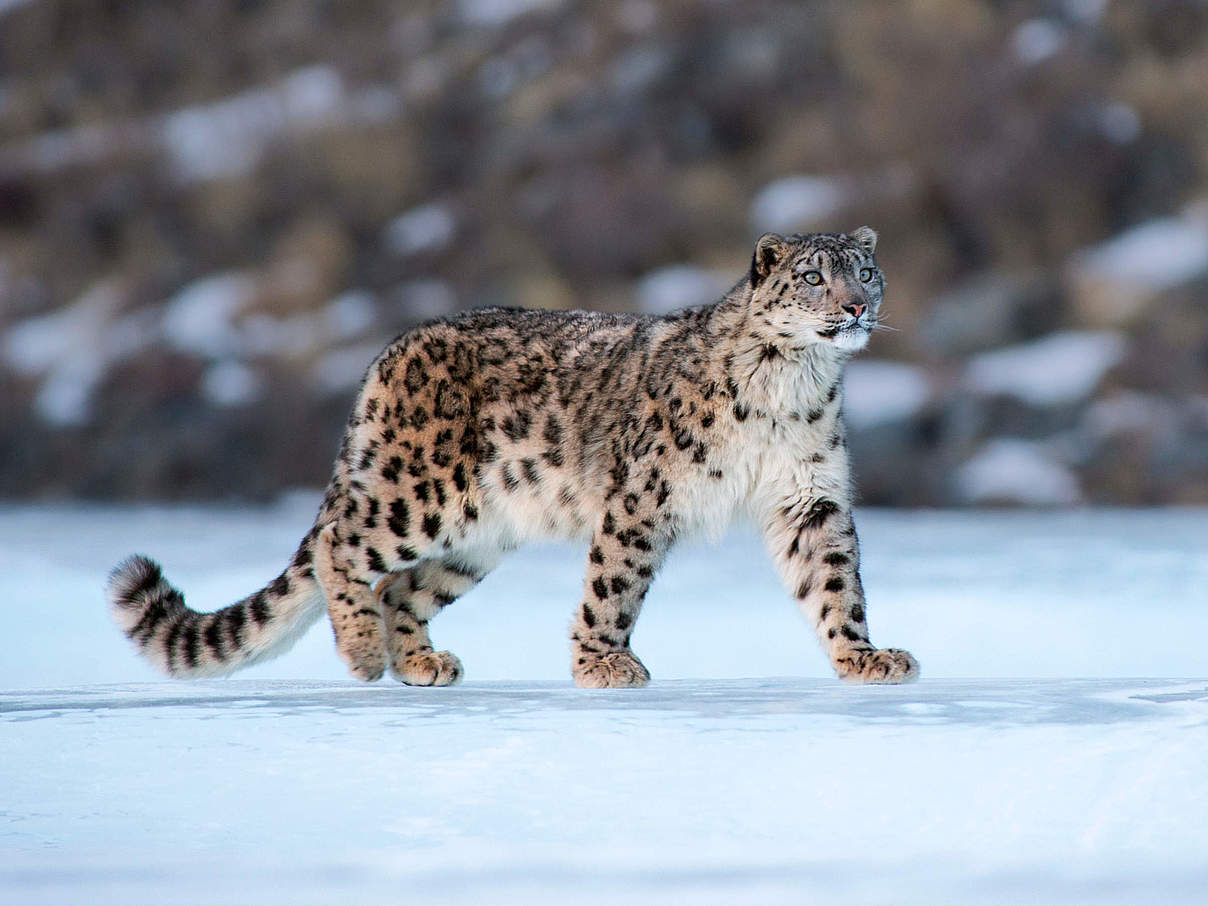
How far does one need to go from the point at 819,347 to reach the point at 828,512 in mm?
488

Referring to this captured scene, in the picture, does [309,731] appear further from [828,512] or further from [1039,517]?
[1039,517]

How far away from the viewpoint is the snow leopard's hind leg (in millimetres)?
5883

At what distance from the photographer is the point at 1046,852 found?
11.8 ft

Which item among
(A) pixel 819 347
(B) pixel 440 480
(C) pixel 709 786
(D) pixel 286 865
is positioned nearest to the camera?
(D) pixel 286 865

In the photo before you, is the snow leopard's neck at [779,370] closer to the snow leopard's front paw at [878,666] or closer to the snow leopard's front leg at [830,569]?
the snow leopard's front leg at [830,569]

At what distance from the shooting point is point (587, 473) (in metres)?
5.54

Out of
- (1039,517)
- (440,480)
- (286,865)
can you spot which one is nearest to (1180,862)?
(286,865)

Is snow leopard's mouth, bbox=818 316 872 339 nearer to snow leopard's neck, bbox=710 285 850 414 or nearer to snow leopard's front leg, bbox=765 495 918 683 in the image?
snow leopard's neck, bbox=710 285 850 414

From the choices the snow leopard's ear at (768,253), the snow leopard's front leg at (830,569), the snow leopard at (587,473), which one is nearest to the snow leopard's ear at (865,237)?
the snow leopard at (587,473)

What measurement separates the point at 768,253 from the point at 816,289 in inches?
9.4

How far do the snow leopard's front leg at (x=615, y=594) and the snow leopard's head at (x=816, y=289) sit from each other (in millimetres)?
687

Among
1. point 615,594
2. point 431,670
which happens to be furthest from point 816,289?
point 431,670

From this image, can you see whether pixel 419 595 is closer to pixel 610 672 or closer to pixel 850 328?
pixel 610 672

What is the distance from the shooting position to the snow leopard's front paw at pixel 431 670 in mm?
5645
